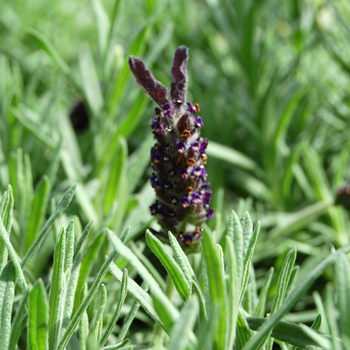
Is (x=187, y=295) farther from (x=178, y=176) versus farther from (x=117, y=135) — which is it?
(x=117, y=135)

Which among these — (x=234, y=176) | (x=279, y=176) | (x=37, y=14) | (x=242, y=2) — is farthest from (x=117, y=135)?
(x=37, y=14)

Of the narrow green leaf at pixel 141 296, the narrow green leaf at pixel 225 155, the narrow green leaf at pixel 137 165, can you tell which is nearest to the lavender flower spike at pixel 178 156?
the narrow green leaf at pixel 141 296

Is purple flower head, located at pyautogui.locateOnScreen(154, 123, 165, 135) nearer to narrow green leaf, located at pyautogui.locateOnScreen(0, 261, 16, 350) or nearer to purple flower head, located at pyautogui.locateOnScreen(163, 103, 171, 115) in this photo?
purple flower head, located at pyautogui.locateOnScreen(163, 103, 171, 115)

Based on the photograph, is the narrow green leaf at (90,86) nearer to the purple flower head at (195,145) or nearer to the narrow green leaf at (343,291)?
the purple flower head at (195,145)

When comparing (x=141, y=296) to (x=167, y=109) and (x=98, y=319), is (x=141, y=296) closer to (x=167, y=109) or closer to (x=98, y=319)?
(x=98, y=319)

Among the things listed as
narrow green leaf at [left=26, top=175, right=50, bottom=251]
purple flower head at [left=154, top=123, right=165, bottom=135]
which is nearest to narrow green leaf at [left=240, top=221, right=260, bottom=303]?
purple flower head at [left=154, top=123, right=165, bottom=135]

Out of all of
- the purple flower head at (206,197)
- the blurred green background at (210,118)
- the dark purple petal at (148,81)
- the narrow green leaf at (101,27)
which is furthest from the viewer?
the narrow green leaf at (101,27)
